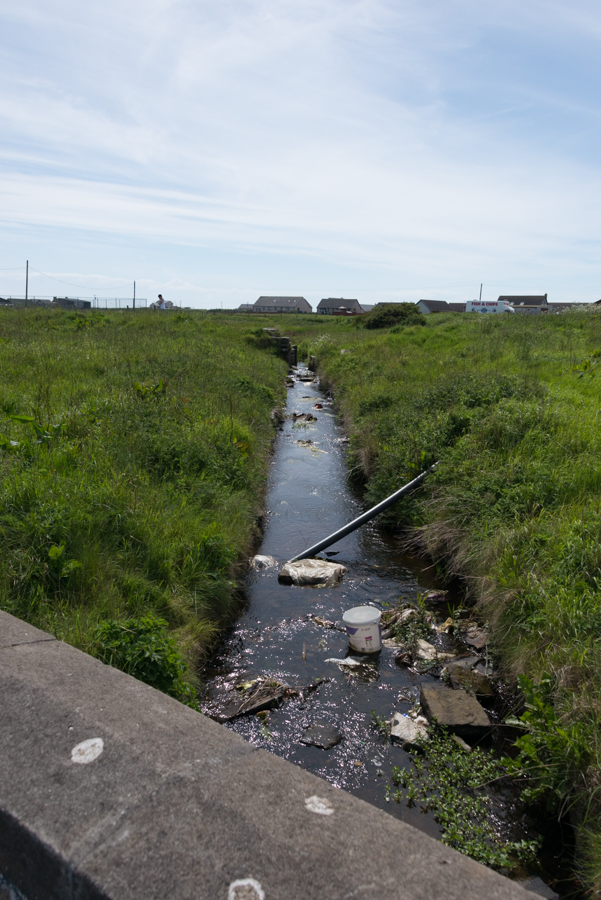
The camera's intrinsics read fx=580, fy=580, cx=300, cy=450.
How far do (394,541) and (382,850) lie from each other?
560cm

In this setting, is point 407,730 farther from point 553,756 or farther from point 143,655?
point 143,655

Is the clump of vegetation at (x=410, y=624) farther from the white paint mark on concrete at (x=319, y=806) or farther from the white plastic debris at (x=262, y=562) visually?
the white paint mark on concrete at (x=319, y=806)

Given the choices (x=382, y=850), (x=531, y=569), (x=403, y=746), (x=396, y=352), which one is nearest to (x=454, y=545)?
(x=531, y=569)

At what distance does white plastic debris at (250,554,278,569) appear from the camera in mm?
6258

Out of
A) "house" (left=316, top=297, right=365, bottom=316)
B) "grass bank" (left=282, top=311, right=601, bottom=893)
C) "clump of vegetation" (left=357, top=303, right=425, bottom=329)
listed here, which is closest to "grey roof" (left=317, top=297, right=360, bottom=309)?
"house" (left=316, top=297, right=365, bottom=316)

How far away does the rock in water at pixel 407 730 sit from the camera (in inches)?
146

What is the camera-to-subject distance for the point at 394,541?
716 cm

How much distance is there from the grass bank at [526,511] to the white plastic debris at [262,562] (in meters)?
1.70

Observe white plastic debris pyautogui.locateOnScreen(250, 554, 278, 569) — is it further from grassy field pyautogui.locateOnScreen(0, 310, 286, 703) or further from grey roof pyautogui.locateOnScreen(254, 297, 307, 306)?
grey roof pyautogui.locateOnScreen(254, 297, 307, 306)

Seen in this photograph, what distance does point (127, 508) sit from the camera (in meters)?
4.82

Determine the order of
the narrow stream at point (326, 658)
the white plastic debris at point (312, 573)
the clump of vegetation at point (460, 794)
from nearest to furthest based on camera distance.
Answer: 1. the clump of vegetation at point (460, 794)
2. the narrow stream at point (326, 658)
3. the white plastic debris at point (312, 573)

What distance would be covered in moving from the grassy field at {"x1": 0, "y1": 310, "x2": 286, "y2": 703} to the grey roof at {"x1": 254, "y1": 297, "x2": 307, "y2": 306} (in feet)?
307

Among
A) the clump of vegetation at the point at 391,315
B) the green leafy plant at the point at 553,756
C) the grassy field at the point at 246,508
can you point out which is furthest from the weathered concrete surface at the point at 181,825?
the clump of vegetation at the point at 391,315

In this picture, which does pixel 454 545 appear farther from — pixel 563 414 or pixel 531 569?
pixel 563 414
